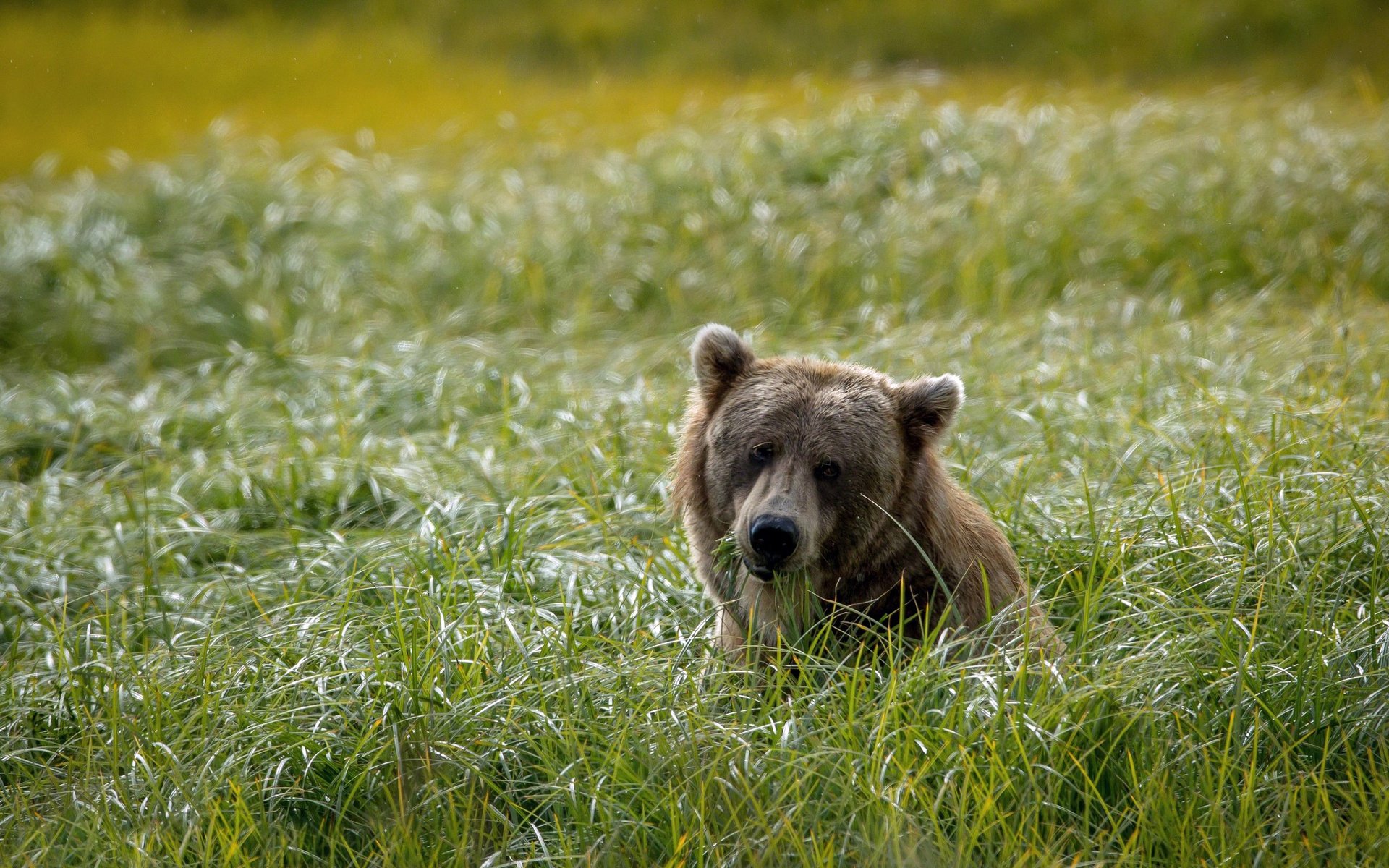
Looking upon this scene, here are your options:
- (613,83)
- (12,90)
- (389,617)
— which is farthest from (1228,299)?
(12,90)

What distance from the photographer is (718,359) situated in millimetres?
3641

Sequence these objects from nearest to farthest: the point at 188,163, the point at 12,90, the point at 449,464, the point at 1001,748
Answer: the point at 1001,748 → the point at 449,464 → the point at 188,163 → the point at 12,90

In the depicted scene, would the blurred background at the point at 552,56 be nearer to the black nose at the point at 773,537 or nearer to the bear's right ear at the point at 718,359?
the bear's right ear at the point at 718,359

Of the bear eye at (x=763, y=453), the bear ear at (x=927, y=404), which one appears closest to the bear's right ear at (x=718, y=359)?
the bear eye at (x=763, y=453)

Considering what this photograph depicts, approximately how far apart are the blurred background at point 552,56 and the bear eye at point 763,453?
30.9 ft

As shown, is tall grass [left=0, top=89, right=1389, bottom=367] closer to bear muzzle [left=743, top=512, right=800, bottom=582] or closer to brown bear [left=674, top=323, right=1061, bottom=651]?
brown bear [left=674, top=323, right=1061, bottom=651]

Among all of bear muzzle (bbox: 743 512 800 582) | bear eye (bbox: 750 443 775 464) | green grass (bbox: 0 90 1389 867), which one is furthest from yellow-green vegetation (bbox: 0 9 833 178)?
bear muzzle (bbox: 743 512 800 582)

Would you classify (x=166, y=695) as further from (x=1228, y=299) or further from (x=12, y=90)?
(x=12, y=90)

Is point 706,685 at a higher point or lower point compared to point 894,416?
lower

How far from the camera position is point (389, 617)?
336 centimetres

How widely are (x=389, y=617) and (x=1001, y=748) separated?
1.64m

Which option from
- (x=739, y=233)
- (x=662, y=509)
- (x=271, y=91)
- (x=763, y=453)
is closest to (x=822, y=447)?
(x=763, y=453)

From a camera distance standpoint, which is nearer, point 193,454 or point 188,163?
point 193,454

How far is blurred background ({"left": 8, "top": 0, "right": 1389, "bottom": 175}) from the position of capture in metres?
13.8
